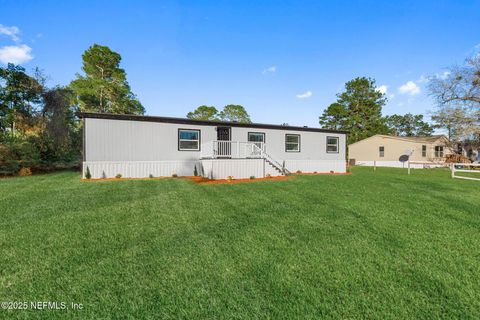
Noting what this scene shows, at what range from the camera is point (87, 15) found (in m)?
11.7

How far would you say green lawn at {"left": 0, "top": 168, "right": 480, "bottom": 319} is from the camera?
2096 mm

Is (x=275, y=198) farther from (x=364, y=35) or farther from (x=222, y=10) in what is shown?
(x=364, y=35)

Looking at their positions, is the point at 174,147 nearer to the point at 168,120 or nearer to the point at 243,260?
the point at 168,120

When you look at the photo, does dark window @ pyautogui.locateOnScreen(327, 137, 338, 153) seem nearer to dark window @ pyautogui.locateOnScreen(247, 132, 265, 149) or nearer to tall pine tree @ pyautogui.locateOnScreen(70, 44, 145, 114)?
dark window @ pyautogui.locateOnScreen(247, 132, 265, 149)

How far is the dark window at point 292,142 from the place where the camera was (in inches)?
616

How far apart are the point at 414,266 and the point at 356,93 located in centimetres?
4374

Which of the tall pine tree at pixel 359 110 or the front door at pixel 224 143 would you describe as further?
the tall pine tree at pixel 359 110

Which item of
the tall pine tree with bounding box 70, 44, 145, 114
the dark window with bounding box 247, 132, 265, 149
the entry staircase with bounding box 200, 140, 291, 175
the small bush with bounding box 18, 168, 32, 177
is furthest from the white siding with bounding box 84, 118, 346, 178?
the tall pine tree with bounding box 70, 44, 145, 114

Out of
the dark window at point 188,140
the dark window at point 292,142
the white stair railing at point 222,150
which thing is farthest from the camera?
the dark window at point 292,142

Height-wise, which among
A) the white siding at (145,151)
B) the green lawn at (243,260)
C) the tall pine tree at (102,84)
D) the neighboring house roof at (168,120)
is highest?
the tall pine tree at (102,84)

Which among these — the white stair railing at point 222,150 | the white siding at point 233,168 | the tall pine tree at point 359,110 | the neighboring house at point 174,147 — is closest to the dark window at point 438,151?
the tall pine tree at point 359,110

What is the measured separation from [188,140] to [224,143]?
2.16 metres

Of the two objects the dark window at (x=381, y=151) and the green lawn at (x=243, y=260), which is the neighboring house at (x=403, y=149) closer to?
the dark window at (x=381, y=151)

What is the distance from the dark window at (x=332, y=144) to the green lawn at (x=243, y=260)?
1168cm
